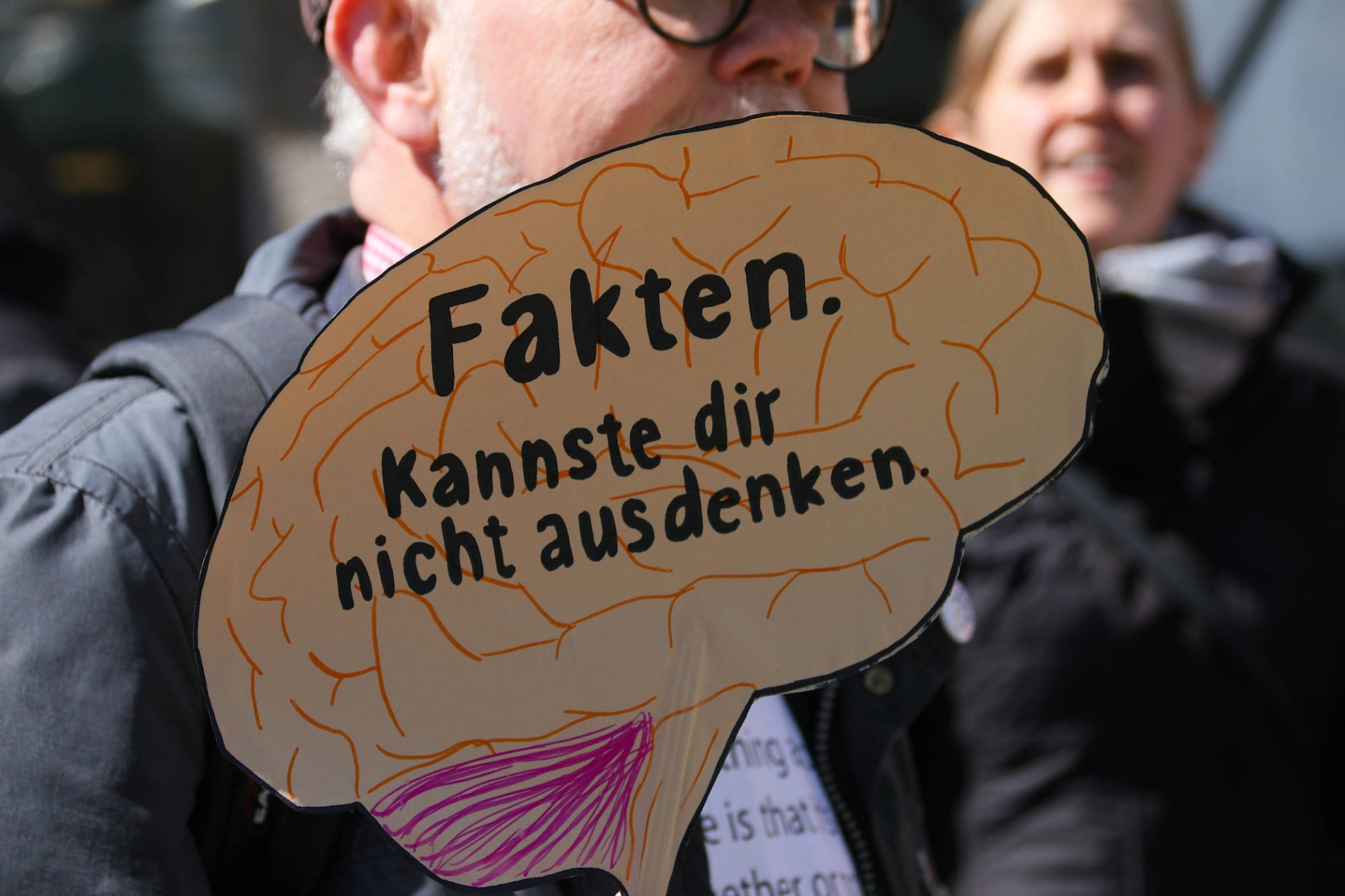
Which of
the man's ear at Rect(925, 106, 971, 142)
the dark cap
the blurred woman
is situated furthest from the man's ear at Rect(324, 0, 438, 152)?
the man's ear at Rect(925, 106, 971, 142)

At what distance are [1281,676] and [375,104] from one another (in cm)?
149

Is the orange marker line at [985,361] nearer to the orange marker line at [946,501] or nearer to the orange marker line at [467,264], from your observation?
the orange marker line at [946,501]

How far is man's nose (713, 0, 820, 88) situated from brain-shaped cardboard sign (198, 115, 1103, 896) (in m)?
0.28

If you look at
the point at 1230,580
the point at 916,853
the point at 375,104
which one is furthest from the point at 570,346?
the point at 1230,580

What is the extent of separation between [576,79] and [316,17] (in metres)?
0.31

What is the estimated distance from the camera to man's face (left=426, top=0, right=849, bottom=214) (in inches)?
38.4

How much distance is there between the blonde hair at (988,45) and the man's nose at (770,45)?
113cm

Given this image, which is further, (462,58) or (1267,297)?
(1267,297)

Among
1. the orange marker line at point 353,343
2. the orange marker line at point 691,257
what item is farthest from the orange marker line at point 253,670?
the orange marker line at point 691,257

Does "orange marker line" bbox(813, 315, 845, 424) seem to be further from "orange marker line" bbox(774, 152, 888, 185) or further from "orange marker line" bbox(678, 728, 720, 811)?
"orange marker line" bbox(678, 728, 720, 811)

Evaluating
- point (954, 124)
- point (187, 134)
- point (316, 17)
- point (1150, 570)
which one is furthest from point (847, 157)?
point (187, 134)

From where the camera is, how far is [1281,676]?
1.76 metres

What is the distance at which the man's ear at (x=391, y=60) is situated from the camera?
1.08m

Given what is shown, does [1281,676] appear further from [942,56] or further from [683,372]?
[942,56]
